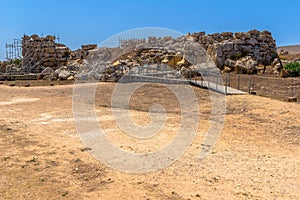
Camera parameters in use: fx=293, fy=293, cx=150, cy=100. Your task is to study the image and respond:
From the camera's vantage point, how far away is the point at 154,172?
18.5ft

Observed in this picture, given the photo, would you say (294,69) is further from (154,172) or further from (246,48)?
(154,172)

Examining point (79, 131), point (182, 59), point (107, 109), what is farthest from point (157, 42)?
point (79, 131)

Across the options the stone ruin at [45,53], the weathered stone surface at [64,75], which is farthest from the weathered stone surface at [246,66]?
the stone ruin at [45,53]

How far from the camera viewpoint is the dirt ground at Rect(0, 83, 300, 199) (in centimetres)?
488

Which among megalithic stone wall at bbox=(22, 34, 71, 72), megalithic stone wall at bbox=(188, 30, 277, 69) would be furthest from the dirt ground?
megalithic stone wall at bbox=(22, 34, 71, 72)

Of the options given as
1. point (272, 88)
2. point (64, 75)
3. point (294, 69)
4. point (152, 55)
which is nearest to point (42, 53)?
point (64, 75)

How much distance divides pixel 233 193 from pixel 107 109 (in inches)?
305

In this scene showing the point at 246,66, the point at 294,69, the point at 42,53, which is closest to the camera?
the point at 294,69

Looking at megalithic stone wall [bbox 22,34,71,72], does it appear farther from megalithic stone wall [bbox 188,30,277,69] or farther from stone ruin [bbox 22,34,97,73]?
megalithic stone wall [bbox 188,30,277,69]

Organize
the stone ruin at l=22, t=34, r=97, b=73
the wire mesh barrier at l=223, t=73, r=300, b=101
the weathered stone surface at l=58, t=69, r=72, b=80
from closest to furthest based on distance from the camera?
the wire mesh barrier at l=223, t=73, r=300, b=101, the weathered stone surface at l=58, t=69, r=72, b=80, the stone ruin at l=22, t=34, r=97, b=73

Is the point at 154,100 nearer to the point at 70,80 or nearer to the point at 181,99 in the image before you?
the point at 181,99

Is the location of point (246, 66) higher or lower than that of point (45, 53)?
lower

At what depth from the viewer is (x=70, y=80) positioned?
23.4m

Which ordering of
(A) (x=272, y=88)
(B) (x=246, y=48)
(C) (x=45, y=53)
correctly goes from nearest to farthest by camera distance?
(A) (x=272, y=88)
(B) (x=246, y=48)
(C) (x=45, y=53)
